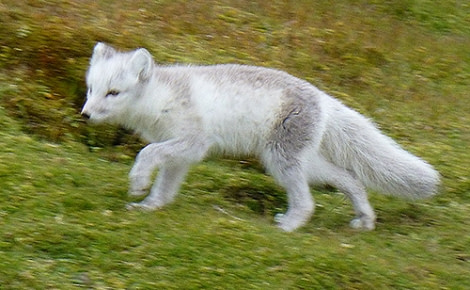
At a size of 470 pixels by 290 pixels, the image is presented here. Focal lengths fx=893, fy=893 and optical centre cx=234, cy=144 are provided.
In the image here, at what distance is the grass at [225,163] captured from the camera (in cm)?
595

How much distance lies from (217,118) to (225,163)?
1.58 metres

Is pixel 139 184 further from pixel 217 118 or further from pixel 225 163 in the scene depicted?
pixel 225 163

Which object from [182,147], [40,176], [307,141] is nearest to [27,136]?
[40,176]

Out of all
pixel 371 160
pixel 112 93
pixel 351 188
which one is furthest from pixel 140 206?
pixel 371 160

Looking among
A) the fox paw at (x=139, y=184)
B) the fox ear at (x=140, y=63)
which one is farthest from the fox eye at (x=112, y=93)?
the fox paw at (x=139, y=184)

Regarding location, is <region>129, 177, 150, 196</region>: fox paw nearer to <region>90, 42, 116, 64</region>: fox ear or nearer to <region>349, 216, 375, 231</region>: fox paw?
<region>90, 42, 116, 64</region>: fox ear

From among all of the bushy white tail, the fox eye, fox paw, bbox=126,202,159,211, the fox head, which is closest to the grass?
fox paw, bbox=126,202,159,211

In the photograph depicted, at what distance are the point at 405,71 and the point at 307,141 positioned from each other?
15.2 ft

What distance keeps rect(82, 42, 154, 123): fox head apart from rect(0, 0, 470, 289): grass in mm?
645

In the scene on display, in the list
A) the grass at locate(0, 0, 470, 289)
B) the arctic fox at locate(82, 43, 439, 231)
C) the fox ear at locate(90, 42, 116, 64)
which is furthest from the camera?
the fox ear at locate(90, 42, 116, 64)

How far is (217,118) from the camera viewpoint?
6672mm

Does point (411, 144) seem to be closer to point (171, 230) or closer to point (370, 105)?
point (370, 105)

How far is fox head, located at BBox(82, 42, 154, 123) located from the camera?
21.8ft

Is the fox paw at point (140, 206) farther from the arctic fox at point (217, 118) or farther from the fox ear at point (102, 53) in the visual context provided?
the fox ear at point (102, 53)
